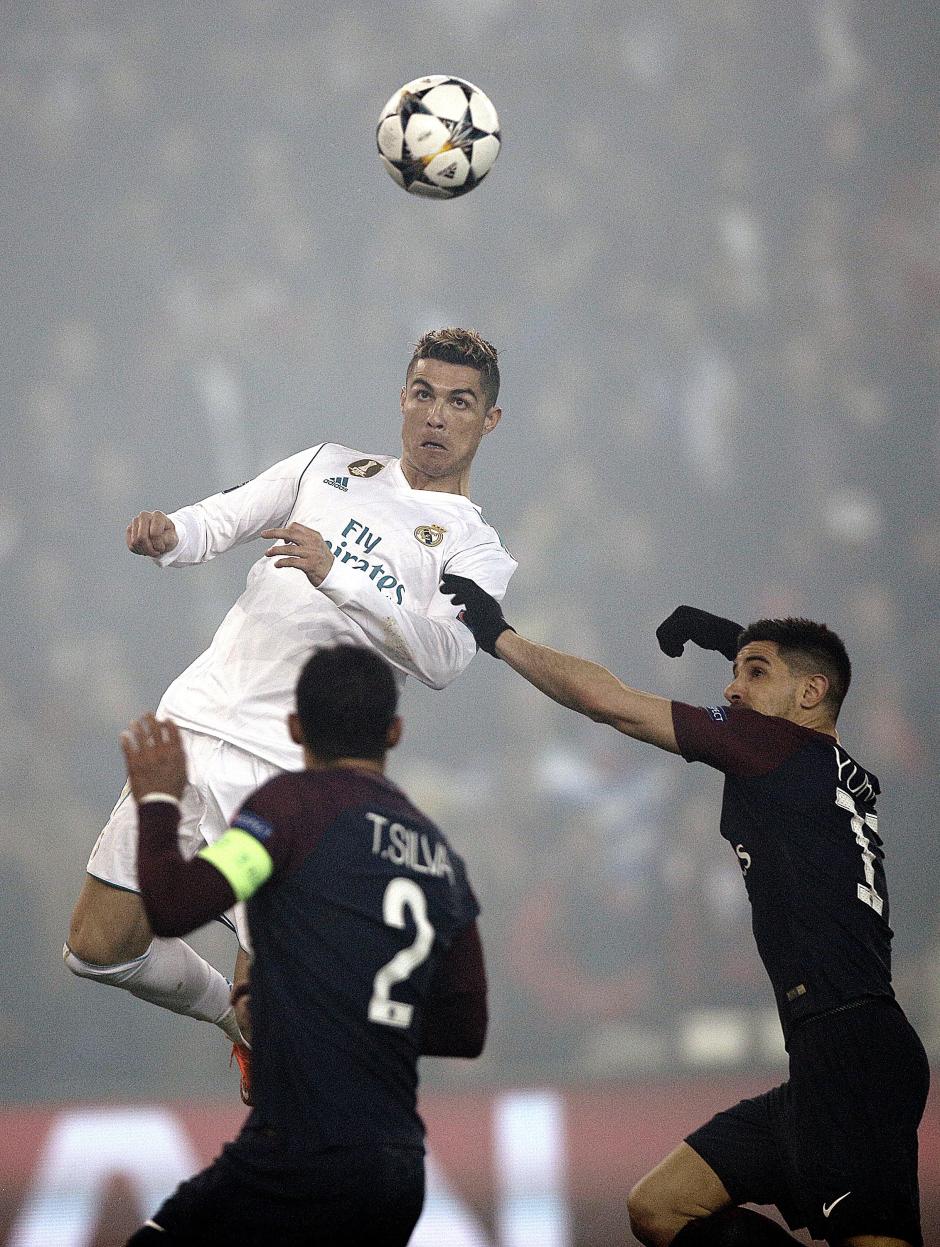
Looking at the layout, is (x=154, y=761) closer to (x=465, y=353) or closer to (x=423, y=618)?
(x=423, y=618)

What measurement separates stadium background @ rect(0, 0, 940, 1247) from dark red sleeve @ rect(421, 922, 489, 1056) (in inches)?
222

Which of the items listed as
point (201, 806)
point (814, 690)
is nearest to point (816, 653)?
point (814, 690)

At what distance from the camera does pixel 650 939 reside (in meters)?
8.41

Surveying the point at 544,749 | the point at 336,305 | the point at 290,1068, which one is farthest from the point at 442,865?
the point at 336,305

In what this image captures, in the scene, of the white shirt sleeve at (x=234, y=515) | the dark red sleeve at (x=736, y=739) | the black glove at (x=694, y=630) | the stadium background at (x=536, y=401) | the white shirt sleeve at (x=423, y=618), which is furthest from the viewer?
the stadium background at (x=536, y=401)

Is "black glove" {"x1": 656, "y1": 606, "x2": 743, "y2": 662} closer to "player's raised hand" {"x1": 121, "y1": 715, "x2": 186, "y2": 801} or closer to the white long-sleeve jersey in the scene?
the white long-sleeve jersey

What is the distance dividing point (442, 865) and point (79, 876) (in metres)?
6.18

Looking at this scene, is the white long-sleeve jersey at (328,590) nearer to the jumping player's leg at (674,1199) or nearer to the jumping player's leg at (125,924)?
the jumping player's leg at (125,924)

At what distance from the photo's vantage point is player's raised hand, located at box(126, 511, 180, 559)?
4062 mm

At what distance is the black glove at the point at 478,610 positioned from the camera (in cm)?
407

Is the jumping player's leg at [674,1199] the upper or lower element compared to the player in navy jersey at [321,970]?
lower

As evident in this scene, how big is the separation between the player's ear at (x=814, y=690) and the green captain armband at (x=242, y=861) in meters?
1.89

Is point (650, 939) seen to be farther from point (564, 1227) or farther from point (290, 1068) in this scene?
point (290, 1068)

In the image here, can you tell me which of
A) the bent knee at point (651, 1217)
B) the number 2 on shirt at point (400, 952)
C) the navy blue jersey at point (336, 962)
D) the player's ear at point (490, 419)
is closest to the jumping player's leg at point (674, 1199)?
the bent knee at point (651, 1217)
